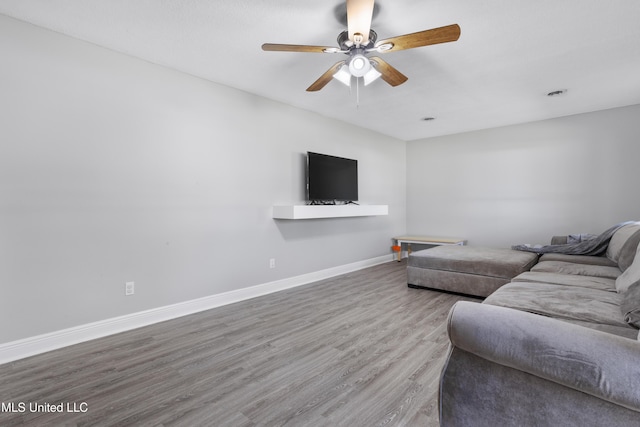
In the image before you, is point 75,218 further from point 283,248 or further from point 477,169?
point 477,169

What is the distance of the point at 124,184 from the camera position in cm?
278

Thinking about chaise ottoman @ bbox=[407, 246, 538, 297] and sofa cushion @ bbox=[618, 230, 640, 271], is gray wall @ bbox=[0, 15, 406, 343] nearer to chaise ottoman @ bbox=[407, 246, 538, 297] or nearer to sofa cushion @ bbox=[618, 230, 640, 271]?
chaise ottoman @ bbox=[407, 246, 538, 297]

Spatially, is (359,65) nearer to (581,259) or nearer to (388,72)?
(388,72)

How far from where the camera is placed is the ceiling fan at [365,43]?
1.92 meters

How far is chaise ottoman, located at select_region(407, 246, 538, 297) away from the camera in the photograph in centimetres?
340

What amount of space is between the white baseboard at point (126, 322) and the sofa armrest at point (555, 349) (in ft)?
9.14

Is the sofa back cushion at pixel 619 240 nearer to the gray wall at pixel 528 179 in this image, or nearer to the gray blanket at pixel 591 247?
the gray blanket at pixel 591 247

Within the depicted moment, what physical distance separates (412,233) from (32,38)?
6278 millimetres

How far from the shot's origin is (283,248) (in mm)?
4137

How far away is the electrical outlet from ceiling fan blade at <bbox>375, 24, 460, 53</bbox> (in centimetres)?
295

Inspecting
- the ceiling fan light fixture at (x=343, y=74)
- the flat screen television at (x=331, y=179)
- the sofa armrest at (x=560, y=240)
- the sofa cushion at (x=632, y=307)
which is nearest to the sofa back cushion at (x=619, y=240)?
the sofa armrest at (x=560, y=240)

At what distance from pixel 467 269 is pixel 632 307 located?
211 cm

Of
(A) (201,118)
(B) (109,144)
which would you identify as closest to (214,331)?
(B) (109,144)

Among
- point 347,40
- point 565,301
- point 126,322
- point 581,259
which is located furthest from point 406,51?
point 126,322
